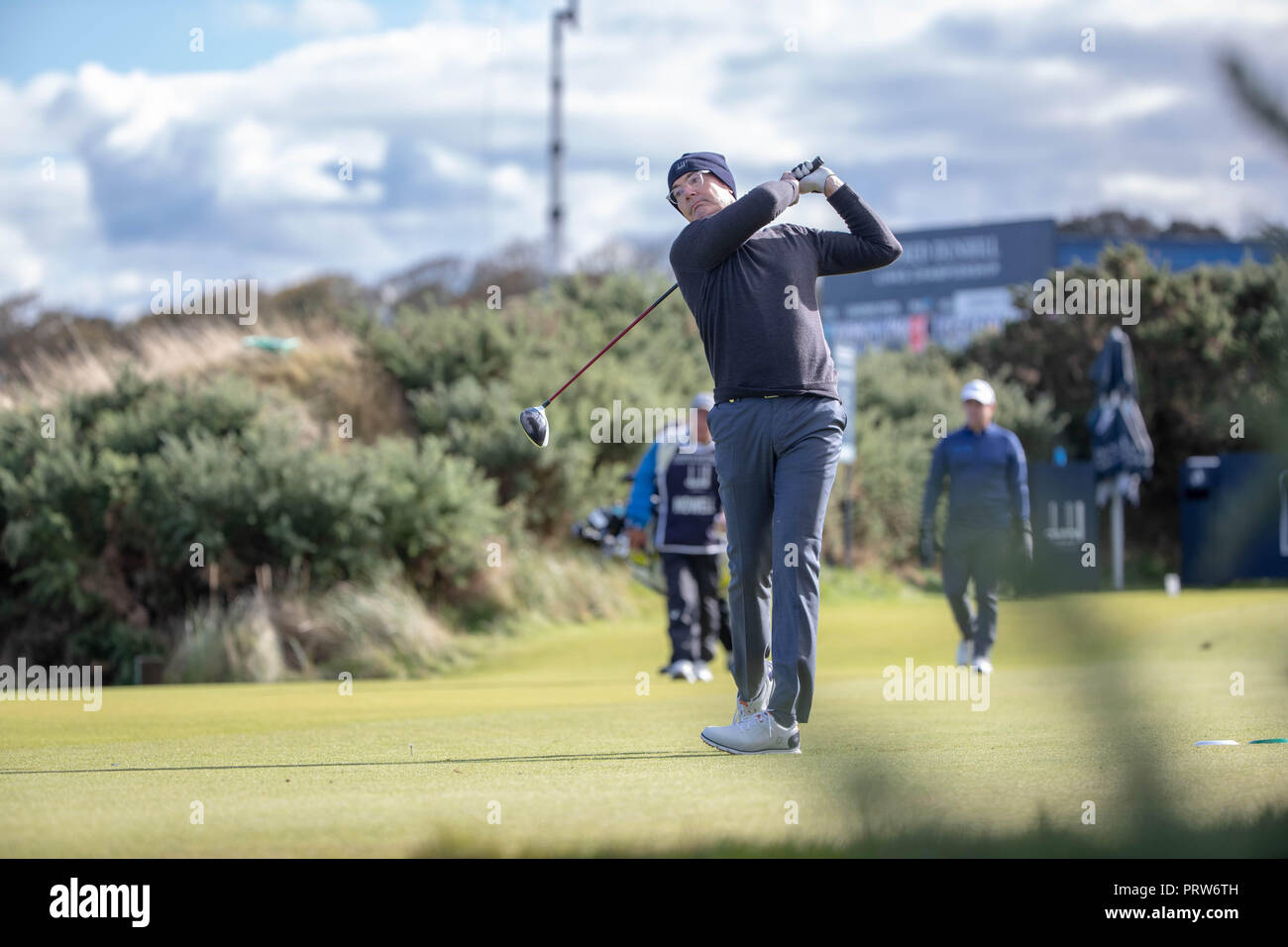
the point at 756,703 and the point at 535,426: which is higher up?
the point at 535,426

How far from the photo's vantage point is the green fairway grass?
2.23 m

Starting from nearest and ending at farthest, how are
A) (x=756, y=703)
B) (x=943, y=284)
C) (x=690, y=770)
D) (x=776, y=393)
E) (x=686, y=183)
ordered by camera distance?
(x=690, y=770), (x=776, y=393), (x=686, y=183), (x=756, y=703), (x=943, y=284)

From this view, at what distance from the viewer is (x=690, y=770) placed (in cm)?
507

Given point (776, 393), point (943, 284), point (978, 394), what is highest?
point (943, 284)

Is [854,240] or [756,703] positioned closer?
[854,240]

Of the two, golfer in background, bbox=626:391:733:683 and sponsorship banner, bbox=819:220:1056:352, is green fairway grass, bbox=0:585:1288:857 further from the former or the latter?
sponsorship banner, bbox=819:220:1056:352

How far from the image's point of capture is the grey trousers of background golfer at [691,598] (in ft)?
38.1

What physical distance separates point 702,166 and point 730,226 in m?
0.53

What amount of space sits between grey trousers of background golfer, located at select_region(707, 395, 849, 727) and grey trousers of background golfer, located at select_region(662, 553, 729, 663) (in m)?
5.98

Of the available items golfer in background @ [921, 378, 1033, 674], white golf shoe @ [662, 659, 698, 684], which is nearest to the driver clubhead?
golfer in background @ [921, 378, 1033, 674]

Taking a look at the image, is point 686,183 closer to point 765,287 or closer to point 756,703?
point 765,287

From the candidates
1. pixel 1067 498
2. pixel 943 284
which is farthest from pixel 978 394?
pixel 943 284

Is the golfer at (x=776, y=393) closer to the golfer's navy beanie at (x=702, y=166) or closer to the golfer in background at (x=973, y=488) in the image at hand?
the golfer's navy beanie at (x=702, y=166)

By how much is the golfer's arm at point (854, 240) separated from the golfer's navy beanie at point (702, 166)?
43 cm
